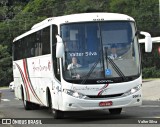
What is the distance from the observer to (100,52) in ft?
52.0

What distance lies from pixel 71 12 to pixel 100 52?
7227cm

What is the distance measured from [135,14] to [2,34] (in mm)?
24504

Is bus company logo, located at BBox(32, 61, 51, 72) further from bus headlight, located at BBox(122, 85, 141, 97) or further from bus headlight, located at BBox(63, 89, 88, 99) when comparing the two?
bus headlight, located at BBox(122, 85, 141, 97)

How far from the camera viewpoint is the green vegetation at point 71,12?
245 feet

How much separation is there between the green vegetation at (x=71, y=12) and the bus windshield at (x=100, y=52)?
147 feet

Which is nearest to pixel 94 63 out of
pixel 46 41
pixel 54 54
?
pixel 54 54

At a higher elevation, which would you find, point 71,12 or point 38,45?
point 71,12

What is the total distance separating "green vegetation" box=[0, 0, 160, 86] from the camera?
245 feet

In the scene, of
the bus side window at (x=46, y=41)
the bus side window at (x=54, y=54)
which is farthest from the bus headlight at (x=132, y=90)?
the bus side window at (x=46, y=41)

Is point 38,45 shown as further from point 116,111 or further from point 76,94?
point 76,94

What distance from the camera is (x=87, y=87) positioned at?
15391 mm

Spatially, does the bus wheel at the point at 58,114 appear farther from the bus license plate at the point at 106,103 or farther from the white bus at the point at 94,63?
the bus license plate at the point at 106,103

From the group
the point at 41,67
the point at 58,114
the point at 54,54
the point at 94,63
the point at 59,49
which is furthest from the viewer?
the point at 41,67

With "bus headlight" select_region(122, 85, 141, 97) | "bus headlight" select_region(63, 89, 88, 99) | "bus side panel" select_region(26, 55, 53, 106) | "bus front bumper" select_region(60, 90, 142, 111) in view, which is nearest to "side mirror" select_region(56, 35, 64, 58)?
"bus headlight" select_region(63, 89, 88, 99)
